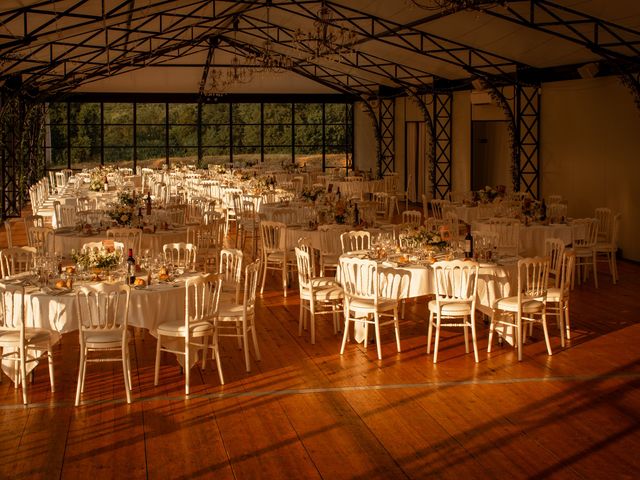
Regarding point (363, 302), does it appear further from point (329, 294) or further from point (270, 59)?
point (270, 59)

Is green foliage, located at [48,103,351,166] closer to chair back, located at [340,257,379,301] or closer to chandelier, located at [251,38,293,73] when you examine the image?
chandelier, located at [251,38,293,73]

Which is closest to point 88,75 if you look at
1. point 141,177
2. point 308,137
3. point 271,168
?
point 141,177

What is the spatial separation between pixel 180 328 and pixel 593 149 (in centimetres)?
1006

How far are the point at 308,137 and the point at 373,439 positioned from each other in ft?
78.2

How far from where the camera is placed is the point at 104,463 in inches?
224

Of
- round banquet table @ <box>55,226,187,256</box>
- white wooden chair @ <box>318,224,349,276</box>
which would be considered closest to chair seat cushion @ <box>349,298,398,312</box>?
white wooden chair @ <box>318,224,349,276</box>

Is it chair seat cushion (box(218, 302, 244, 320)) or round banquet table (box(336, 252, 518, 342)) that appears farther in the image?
round banquet table (box(336, 252, 518, 342))

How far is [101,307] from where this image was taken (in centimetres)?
699

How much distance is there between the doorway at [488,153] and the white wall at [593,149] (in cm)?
411

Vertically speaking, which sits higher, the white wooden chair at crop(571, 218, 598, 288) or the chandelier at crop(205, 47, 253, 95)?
the chandelier at crop(205, 47, 253, 95)

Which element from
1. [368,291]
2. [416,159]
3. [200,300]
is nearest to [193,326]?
[200,300]

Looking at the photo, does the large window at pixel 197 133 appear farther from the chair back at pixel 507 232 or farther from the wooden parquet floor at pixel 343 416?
the wooden parquet floor at pixel 343 416

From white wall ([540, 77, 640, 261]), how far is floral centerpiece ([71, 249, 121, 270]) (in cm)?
886

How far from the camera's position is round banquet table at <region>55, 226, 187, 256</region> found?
35.4 ft
